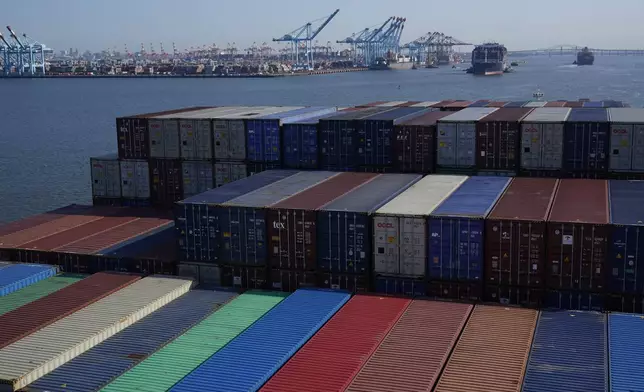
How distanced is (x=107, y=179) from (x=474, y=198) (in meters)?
21.0

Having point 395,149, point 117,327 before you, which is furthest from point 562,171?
point 117,327

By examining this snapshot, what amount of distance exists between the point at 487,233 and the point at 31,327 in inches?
528

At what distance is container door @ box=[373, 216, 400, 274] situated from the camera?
74.6 ft

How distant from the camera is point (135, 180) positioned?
36.8m

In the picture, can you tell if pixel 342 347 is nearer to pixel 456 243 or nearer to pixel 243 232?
pixel 456 243

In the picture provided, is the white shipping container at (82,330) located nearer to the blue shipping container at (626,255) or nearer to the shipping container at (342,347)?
the shipping container at (342,347)

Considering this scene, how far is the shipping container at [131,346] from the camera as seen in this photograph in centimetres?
1656

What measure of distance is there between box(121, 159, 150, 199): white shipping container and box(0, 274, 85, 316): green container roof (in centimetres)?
1130

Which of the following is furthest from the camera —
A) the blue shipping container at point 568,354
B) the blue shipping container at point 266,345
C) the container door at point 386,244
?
the container door at point 386,244

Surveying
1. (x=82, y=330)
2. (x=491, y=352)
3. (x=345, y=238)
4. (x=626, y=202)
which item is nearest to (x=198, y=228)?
(x=345, y=238)

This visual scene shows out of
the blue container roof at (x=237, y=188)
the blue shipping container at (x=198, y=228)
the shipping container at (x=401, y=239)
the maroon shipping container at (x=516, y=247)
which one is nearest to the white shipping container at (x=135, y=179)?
the blue container roof at (x=237, y=188)

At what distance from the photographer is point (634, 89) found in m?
139

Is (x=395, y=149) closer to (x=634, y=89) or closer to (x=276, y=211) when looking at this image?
(x=276, y=211)

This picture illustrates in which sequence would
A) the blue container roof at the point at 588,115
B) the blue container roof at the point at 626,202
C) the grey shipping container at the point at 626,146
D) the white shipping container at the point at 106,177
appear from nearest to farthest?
the blue container roof at the point at 626,202 < the grey shipping container at the point at 626,146 < the blue container roof at the point at 588,115 < the white shipping container at the point at 106,177
